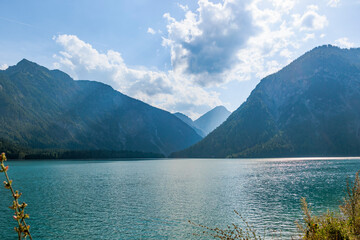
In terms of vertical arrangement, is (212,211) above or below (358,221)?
below

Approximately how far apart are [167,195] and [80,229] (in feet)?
97.7

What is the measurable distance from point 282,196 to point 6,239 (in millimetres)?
56247

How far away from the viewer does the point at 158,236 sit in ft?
113

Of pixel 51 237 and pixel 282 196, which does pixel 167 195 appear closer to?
pixel 282 196

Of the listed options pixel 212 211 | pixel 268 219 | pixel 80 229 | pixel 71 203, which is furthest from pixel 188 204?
pixel 71 203

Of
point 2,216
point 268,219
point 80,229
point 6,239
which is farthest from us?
point 2,216

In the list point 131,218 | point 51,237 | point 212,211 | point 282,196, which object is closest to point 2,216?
point 51,237

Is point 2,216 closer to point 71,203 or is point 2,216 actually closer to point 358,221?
point 71,203

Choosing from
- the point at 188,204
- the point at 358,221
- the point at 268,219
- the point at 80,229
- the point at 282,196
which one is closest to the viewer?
the point at 358,221

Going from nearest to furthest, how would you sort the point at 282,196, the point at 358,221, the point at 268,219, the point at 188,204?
the point at 358,221 < the point at 268,219 < the point at 188,204 < the point at 282,196

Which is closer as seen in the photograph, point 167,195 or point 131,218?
point 131,218

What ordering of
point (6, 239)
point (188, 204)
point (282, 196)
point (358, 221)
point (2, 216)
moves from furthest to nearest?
point (282, 196) → point (188, 204) → point (2, 216) → point (6, 239) → point (358, 221)

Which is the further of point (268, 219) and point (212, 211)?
point (212, 211)

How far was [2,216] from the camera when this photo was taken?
1779 inches
